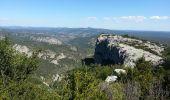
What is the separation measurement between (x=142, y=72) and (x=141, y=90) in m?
7.55

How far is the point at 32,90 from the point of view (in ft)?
177

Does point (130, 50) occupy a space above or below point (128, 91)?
below

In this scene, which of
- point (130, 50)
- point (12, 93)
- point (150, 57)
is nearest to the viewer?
point (12, 93)

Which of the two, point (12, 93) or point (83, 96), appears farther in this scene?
point (12, 93)

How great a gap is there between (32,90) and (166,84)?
29.6 metres

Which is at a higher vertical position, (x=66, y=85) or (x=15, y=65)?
(x=66, y=85)

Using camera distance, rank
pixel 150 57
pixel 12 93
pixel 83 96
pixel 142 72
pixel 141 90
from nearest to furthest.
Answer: pixel 83 96 < pixel 12 93 < pixel 141 90 < pixel 142 72 < pixel 150 57

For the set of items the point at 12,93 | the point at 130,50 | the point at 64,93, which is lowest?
the point at 130,50

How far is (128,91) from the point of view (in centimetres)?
4616

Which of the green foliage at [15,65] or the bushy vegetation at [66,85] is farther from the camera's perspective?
the green foliage at [15,65]

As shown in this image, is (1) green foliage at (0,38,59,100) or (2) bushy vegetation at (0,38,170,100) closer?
(2) bushy vegetation at (0,38,170,100)

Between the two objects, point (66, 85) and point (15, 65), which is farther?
point (15, 65)

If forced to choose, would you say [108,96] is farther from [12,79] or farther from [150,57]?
[150,57]

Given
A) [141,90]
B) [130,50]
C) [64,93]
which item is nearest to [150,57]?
[130,50]
